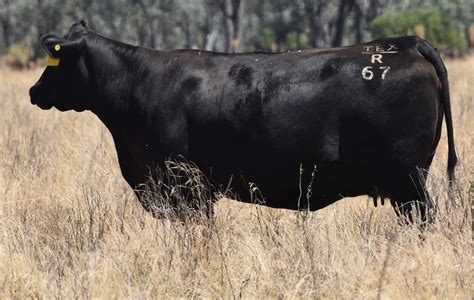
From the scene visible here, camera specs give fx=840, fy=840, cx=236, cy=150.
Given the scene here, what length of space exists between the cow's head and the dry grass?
0.72 metres

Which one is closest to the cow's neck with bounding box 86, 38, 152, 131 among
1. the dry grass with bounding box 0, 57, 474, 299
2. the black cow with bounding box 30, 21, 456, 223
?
the black cow with bounding box 30, 21, 456, 223

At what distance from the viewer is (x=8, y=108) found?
1281cm

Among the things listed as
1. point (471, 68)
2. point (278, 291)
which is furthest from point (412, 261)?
point (471, 68)

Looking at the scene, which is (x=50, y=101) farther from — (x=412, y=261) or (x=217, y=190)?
(x=412, y=261)

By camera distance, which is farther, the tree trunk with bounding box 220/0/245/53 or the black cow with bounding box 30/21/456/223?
the tree trunk with bounding box 220/0/245/53

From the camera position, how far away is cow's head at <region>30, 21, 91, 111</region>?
613 cm

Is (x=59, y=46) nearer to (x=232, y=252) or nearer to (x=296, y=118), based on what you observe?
(x=296, y=118)

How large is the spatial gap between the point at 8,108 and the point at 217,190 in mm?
7940

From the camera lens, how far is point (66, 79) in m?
6.21

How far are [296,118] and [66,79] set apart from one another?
6.32 ft

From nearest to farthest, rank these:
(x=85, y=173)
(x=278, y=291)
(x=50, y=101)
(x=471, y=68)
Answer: (x=278, y=291), (x=50, y=101), (x=85, y=173), (x=471, y=68)

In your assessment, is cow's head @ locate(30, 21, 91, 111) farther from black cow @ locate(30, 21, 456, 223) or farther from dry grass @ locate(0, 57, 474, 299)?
dry grass @ locate(0, 57, 474, 299)

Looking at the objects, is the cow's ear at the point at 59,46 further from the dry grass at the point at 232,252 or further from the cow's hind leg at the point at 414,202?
the cow's hind leg at the point at 414,202

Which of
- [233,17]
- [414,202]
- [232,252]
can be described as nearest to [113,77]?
[232,252]
